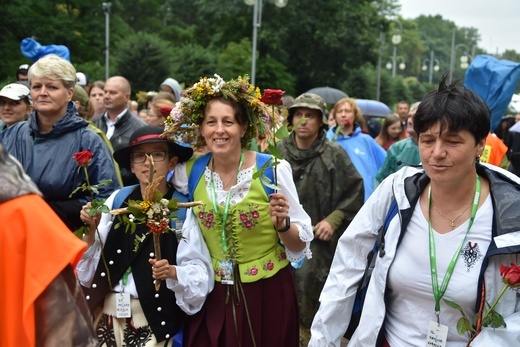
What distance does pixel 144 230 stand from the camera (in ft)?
15.1

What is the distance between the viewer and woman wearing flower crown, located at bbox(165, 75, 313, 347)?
4.58 m

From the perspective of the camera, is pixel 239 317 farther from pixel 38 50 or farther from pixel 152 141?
pixel 38 50

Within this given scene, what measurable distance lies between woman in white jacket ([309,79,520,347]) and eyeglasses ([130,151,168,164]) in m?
1.58

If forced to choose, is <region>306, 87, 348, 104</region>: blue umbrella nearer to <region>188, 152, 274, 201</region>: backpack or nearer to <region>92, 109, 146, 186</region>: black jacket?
<region>92, 109, 146, 186</region>: black jacket

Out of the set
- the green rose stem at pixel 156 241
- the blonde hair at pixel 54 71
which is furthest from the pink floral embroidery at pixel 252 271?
the blonde hair at pixel 54 71

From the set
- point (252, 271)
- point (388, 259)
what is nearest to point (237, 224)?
point (252, 271)

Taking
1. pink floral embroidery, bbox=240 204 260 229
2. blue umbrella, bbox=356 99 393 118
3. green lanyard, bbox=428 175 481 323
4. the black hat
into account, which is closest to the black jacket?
the black hat

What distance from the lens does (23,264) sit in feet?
6.77

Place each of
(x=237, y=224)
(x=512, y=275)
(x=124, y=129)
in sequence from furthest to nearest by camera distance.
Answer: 1. (x=124, y=129)
2. (x=237, y=224)
3. (x=512, y=275)

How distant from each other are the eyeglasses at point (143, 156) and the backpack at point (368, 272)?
167cm

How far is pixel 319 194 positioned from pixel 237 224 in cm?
226

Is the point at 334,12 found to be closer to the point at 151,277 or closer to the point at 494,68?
the point at 494,68

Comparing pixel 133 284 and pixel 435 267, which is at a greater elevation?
pixel 435 267

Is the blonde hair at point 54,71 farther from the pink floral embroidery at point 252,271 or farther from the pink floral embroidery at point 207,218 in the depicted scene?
the pink floral embroidery at point 252,271
